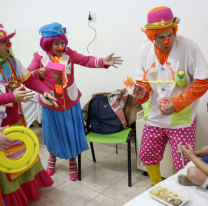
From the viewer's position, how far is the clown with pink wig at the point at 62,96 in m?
2.18

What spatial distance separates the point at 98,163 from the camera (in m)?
2.92

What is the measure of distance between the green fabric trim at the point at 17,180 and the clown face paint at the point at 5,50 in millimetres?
893

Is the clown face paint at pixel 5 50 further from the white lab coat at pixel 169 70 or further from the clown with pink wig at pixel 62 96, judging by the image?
the white lab coat at pixel 169 70

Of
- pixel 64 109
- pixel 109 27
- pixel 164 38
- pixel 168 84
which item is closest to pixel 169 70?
pixel 168 84

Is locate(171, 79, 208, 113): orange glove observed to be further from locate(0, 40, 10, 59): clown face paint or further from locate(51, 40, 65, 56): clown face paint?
locate(0, 40, 10, 59): clown face paint

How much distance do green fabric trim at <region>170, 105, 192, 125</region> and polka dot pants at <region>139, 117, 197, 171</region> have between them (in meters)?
0.05

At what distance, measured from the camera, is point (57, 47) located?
2203 millimetres

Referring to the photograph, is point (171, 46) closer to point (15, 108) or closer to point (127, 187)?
point (15, 108)

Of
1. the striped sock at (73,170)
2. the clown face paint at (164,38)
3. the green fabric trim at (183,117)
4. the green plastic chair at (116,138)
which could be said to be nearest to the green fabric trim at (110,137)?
the green plastic chair at (116,138)

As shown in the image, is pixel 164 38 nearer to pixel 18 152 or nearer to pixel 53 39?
pixel 53 39

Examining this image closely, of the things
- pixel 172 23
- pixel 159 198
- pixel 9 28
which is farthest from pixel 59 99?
pixel 9 28

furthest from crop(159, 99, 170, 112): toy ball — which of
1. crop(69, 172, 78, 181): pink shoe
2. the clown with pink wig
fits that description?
crop(69, 172, 78, 181): pink shoe

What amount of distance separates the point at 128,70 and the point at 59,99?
3.12 ft

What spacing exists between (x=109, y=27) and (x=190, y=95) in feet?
5.31
